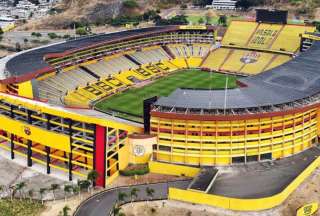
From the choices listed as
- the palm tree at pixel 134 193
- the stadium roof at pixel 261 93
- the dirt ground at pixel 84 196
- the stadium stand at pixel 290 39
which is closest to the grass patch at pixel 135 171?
the dirt ground at pixel 84 196

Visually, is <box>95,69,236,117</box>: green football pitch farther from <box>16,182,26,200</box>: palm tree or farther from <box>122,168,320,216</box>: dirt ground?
<box>122,168,320,216</box>: dirt ground

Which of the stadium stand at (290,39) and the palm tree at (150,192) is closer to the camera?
the palm tree at (150,192)

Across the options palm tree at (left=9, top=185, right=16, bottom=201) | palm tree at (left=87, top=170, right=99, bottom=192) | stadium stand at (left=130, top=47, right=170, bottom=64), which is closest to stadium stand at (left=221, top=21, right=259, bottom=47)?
stadium stand at (left=130, top=47, right=170, bottom=64)

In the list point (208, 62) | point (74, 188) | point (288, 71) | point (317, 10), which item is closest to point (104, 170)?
point (74, 188)

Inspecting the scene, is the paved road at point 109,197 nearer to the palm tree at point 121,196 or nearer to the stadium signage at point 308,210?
the palm tree at point 121,196

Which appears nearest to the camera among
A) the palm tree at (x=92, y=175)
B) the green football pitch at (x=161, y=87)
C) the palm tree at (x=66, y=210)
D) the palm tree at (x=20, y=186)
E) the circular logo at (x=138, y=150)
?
the palm tree at (x=66, y=210)

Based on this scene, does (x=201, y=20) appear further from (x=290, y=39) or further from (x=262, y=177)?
(x=262, y=177)
